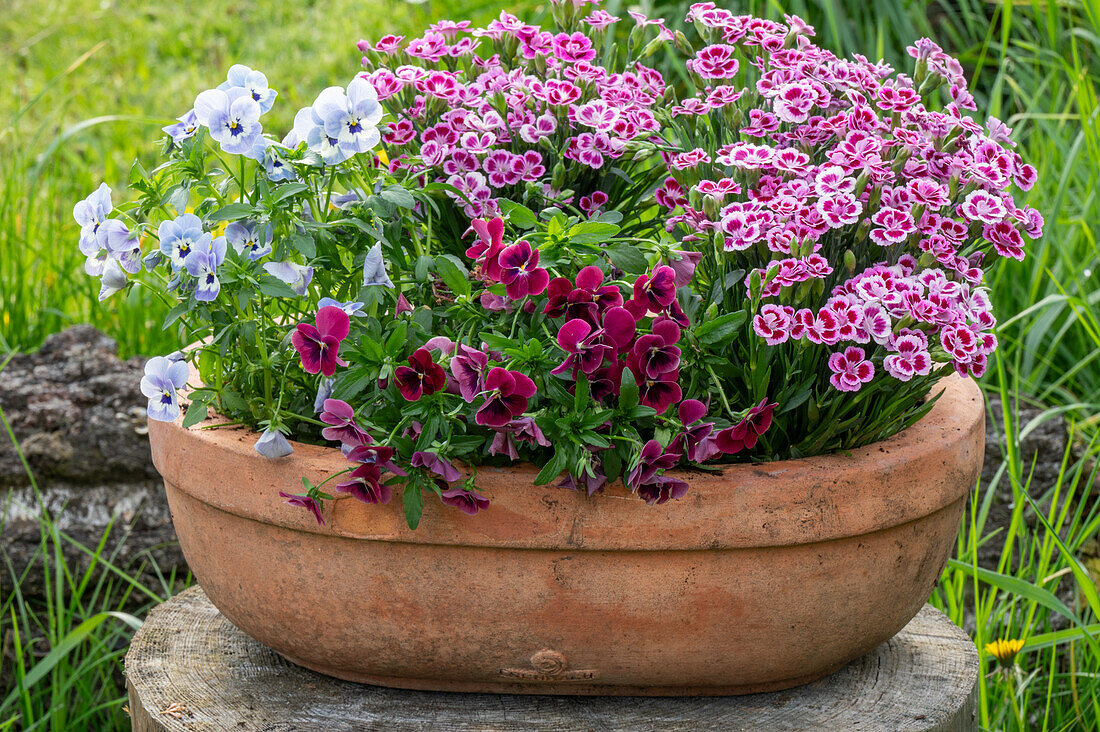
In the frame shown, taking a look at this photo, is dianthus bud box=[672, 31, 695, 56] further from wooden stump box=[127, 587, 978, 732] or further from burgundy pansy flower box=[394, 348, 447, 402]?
wooden stump box=[127, 587, 978, 732]

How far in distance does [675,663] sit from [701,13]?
75 centimetres

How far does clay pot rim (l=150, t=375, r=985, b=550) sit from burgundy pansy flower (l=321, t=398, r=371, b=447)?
94 mm

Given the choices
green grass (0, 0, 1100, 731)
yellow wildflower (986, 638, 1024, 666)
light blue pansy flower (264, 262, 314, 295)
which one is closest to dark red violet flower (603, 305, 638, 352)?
light blue pansy flower (264, 262, 314, 295)

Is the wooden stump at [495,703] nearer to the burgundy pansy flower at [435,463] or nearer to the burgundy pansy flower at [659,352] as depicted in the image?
the burgundy pansy flower at [435,463]

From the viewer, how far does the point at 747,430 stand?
3.38ft

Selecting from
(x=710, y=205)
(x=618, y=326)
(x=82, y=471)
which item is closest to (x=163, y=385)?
(x=618, y=326)

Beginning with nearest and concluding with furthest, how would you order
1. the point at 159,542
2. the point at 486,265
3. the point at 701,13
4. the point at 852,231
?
the point at 486,265 → the point at 852,231 → the point at 701,13 → the point at 159,542

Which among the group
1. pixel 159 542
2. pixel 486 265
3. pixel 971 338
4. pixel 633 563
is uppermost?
pixel 486 265

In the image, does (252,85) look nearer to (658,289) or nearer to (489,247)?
(489,247)

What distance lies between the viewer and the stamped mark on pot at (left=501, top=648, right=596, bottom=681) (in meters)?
1.14

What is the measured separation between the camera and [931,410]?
50.2 inches

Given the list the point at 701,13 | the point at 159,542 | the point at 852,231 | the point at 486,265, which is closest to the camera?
the point at 486,265

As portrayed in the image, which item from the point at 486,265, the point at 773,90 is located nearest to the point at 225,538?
the point at 486,265

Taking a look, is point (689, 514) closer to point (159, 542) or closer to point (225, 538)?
point (225, 538)
